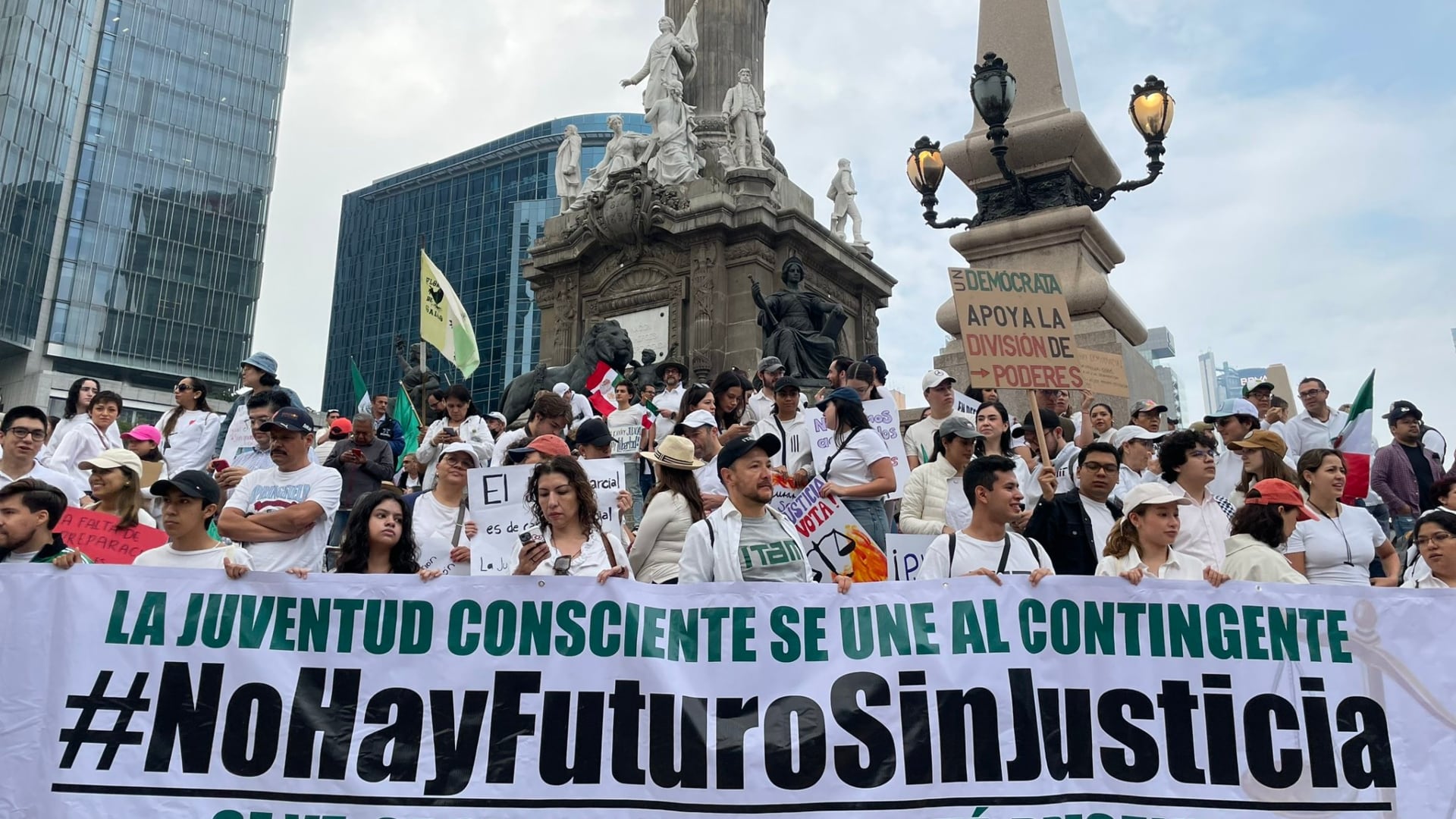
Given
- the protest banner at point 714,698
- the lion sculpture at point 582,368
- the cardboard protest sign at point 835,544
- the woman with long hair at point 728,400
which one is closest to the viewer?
the protest banner at point 714,698

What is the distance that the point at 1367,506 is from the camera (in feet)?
30.1

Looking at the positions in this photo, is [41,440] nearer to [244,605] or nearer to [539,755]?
[244,605]

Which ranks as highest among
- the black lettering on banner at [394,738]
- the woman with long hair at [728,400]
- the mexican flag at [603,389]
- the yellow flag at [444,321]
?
the yellow flag at [444,321]

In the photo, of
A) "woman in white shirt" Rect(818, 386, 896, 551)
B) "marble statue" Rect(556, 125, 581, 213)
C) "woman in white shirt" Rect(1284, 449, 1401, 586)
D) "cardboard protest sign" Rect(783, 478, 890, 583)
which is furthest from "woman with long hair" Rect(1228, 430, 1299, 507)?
"marble statue" Rect(556, 125, 581, 213)

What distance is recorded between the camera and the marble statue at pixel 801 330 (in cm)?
1909

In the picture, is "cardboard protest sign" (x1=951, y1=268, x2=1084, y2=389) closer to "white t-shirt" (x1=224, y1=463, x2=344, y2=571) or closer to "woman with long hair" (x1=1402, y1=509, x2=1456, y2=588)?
"woman with long hair" (x1=1402, y1=509, x2=1456, y2=588)

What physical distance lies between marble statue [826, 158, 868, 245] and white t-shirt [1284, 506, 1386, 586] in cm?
2240

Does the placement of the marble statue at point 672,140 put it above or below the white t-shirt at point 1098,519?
above

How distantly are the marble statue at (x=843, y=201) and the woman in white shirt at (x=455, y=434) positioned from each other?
18836mm

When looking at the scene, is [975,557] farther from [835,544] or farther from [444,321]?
[444,321]

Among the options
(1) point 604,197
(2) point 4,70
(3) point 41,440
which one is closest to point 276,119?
(2) point 4,70

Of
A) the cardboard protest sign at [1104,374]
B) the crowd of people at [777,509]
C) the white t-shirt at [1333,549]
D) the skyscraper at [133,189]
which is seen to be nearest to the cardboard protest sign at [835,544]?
the crowd of people at [777,509]

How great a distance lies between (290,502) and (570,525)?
1.69m

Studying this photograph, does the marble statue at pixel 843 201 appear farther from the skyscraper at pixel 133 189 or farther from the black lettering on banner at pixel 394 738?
the skyscraper at pixel 133 189
